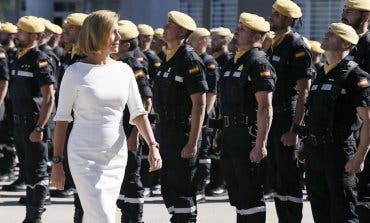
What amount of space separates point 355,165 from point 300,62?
159 centimetres

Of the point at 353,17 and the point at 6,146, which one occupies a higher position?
A: the point at 353,17

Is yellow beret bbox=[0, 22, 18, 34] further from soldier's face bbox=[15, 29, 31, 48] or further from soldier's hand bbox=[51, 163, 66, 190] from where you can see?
soldier's hand bbox=[51, 163, 66, 190]

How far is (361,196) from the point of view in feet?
26.3

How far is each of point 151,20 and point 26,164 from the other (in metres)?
15.6

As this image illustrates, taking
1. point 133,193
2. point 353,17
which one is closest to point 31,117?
point 133,193

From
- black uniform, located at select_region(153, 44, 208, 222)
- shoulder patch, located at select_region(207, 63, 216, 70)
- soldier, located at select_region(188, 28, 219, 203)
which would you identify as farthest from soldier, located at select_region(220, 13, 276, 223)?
shoulder patch, located at select_region(207, 63, 216, 70)

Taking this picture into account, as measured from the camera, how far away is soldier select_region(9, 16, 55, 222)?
30.5 feet

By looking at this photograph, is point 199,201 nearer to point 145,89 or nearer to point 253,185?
point 145,89

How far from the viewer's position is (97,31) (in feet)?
19.6

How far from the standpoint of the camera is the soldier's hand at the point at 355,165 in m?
7.09

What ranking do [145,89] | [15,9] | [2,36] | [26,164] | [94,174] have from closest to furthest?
[94,174]
[145,89]
[26,164]
[2,36]
[15,9]

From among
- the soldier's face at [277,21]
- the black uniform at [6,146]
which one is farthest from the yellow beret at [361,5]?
the black uniform at [6,146]

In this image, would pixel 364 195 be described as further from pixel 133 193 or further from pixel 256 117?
pixel 133 193

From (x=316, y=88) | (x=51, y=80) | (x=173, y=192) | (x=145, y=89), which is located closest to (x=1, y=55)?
(x=51, y=80)
